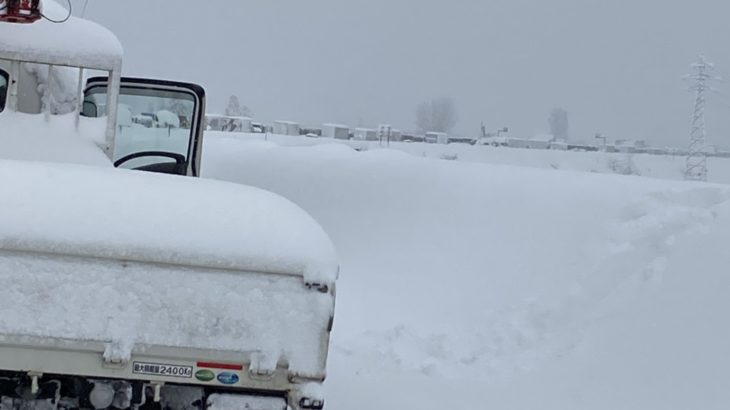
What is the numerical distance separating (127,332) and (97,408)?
0.35 m

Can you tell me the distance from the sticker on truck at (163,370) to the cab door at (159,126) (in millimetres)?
3216

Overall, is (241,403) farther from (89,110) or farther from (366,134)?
(366,134)

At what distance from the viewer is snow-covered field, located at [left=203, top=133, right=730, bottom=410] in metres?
8.78

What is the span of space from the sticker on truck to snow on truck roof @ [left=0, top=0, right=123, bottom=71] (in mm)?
3096

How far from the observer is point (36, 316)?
11.1ft

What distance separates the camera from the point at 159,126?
6.99m

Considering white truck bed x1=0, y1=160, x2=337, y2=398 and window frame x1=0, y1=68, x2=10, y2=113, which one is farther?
window frame x1=0, y1=68, x2=10, y2=113

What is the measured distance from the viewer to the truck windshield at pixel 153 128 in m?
6.62

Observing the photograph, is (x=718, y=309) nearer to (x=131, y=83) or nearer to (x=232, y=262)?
(x=131, y=83)

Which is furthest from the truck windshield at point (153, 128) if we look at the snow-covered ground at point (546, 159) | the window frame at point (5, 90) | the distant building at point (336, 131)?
the distant building at point (336, 131)

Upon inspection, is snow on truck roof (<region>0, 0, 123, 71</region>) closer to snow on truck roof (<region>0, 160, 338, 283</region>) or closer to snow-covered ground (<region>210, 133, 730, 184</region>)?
snow on truck roof (<region>0, 160, 338, 283</region>)

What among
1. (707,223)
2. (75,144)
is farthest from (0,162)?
(707,223)

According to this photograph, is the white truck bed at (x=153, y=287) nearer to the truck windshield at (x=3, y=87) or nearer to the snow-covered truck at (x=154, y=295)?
the snow-covered truck at (x=154, y=295)

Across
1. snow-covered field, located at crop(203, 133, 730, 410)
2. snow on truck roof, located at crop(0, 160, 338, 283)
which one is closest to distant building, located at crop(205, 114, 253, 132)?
snow-covered field, located at crop(203, 133, 730, 410)
